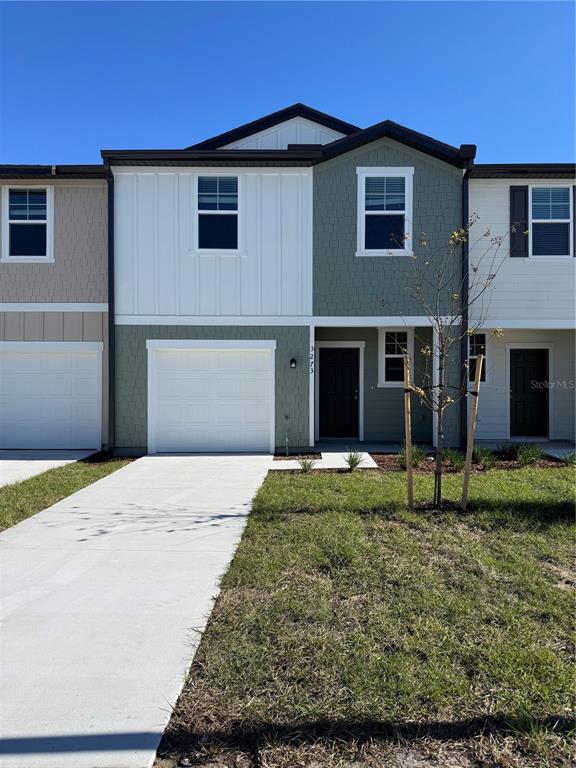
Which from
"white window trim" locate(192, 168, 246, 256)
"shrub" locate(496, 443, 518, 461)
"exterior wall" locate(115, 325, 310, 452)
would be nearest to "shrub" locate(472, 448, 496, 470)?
"shrub" locate(496, 443, 518, 461)

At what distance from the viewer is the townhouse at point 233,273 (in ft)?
37.0

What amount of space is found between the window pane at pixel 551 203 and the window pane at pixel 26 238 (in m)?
10.7

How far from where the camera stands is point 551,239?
11.7 metres

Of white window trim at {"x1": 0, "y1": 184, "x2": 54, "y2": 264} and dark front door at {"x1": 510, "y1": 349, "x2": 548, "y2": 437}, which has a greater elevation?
white window trim at {"x1": 0, "y1": 184, "x2": 54, "y2": 264}

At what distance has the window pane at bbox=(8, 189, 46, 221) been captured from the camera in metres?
11.7

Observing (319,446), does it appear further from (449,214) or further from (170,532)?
(170,532)

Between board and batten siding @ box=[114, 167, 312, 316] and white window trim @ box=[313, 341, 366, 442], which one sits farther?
white window trim @ box=[313, 341, 366, 442]

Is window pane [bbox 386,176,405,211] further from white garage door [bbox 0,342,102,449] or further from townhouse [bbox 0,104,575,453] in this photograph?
white garage door [bbox 0,342,102,449]

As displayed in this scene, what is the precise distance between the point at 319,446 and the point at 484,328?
4.61m

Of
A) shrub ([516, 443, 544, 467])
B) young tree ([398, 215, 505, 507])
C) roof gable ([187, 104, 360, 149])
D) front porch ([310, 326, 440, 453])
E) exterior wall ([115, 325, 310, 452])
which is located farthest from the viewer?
roof gable ([187, 104, 360, 149])

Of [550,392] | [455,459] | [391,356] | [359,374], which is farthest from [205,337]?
[550,392]

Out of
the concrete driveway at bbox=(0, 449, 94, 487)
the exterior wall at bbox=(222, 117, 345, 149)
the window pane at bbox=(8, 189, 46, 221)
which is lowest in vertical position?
the concrete driveway at bbox=(0, 449, 94, 487)

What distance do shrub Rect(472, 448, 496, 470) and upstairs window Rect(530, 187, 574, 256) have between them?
4.59m

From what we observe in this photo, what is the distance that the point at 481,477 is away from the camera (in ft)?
29.3
